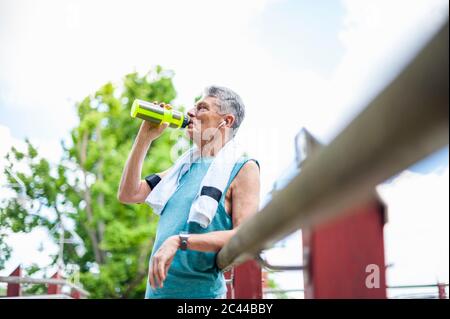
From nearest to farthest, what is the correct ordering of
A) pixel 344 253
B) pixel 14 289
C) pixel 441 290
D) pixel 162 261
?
1. pixel 344 253
2. pixel 162 261
3. pixel 441 290
4. pixel 14 289

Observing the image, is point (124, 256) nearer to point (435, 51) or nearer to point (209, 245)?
point (209, 245)

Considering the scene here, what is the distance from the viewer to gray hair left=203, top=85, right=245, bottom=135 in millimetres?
971

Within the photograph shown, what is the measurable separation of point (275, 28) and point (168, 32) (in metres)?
0.46

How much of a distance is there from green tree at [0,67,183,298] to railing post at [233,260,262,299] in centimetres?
337

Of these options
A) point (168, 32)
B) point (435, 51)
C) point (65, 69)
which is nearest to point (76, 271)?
point (65, 69)

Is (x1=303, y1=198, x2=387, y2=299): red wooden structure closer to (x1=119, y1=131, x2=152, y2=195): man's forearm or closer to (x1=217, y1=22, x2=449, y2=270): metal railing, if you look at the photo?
(x1=217, y1=22, x2=449, y2=270): metal railing

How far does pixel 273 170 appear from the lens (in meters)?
1.08

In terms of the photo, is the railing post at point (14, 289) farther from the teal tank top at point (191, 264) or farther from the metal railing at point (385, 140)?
the metal railing at point (385, 140)

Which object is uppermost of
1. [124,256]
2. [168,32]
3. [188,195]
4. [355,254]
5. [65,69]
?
[65,69]

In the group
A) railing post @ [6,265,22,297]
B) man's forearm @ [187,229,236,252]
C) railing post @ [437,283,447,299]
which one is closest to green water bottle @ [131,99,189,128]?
man's forearm @ [187,229,236,252]

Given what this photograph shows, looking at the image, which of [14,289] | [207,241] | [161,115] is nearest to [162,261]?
[207,241]

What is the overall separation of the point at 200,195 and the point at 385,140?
653 millimetres

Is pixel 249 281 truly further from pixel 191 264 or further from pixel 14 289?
pixel 14 289

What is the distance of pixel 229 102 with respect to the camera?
3.19 ft
